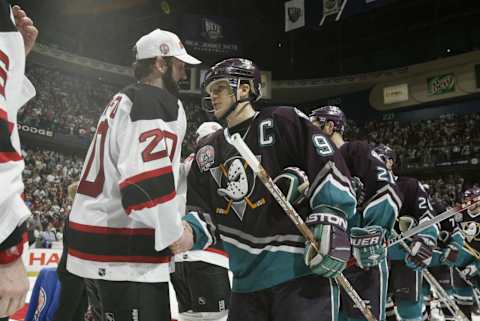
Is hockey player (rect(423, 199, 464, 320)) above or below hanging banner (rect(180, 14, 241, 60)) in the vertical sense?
below

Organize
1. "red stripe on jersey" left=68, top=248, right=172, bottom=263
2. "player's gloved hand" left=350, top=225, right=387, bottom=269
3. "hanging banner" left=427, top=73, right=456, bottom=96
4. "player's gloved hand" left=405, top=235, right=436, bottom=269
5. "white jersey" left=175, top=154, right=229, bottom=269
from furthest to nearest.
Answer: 1. "hanging banner" left=427, top=73, right=456, bottom=96
2. "player's gloved hand" left=405, top=235, right=436, bottom=269
3. "white jersey" left=175, top=154, right=229, bottom=269
4. "player's gloved hand" left=350, top=225, right=387, bottom=269
5. "red stripe on jersey" left=68, top=248, right=172, bottom=263

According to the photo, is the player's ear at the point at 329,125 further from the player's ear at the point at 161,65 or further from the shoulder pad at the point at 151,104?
the shoulder pad at the point at 151,104

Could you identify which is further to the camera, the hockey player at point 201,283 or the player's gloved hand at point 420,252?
the player's gloved hand at point 420,252

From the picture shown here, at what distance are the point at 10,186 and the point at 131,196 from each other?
86 centimetres

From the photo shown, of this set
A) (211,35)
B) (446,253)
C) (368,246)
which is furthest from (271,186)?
(211,35)

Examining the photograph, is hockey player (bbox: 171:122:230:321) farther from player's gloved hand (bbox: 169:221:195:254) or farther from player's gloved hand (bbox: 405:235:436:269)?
player's gloved hand (bbox: 405:235:436:269)

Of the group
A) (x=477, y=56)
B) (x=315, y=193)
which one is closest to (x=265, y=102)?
(x=477, y=56)

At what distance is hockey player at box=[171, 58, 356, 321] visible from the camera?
1952mm

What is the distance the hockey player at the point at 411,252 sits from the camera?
408 cm

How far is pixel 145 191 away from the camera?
1897 millimetres

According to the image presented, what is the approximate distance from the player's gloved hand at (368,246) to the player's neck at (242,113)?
120 cm

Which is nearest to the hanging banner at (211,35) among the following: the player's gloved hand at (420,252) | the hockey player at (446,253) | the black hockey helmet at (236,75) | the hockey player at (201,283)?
the hockey player at (446,253)

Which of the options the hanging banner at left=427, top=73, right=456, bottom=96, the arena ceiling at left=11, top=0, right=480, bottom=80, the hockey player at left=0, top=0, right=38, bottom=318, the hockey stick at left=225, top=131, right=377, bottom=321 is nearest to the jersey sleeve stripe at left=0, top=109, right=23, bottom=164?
the hockey player at left=0, top=0, right=38, bottom=318

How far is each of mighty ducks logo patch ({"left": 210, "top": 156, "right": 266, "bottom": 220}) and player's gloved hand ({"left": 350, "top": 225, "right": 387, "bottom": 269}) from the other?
3.72 feet
